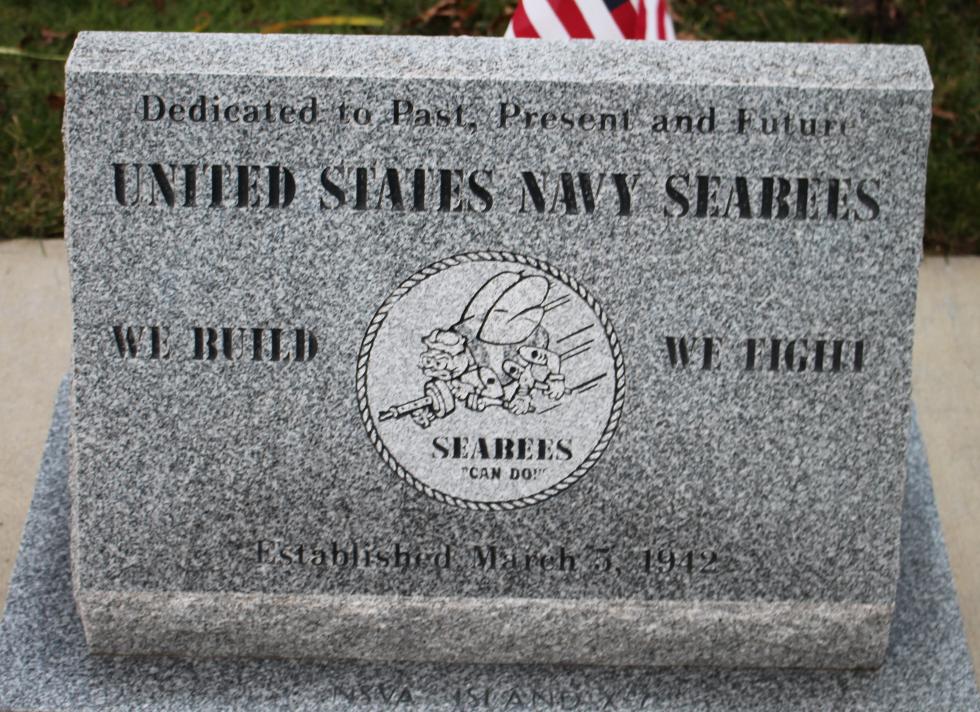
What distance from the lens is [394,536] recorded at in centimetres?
335

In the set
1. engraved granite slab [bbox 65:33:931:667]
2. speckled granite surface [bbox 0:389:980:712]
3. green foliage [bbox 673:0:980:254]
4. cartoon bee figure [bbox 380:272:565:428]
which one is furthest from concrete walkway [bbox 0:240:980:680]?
cartoon bee figure [bbox 380:272:565:428]

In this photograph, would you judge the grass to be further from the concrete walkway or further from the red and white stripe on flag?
the red and white stripe on flag

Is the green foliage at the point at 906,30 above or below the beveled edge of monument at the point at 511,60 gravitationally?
below

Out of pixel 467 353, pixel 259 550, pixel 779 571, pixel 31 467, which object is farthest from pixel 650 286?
pixel 31 467

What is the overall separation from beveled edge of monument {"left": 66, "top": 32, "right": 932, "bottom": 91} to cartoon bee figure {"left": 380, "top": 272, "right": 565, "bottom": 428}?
0.44 m

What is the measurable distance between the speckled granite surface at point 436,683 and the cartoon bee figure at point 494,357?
23.7 inches

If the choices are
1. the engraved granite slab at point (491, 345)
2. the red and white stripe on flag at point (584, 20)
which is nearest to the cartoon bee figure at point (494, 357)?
the engraved granite slab at point (491, 345)

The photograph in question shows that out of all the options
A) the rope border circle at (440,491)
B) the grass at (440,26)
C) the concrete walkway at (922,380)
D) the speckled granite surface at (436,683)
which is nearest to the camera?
the rope border circle at (440,491)

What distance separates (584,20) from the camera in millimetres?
3916

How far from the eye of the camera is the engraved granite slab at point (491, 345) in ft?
10.00

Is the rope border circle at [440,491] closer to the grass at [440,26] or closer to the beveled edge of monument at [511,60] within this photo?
the beveled edge of monument at [511,60]

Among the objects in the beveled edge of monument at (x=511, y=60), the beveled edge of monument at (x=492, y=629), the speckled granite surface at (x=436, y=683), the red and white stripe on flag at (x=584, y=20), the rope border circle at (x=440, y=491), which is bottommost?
the speckled granite surface at (x=436, y=683)

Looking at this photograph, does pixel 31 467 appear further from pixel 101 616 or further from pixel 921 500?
pixel 921 500

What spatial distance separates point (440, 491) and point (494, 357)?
1.09 ft
